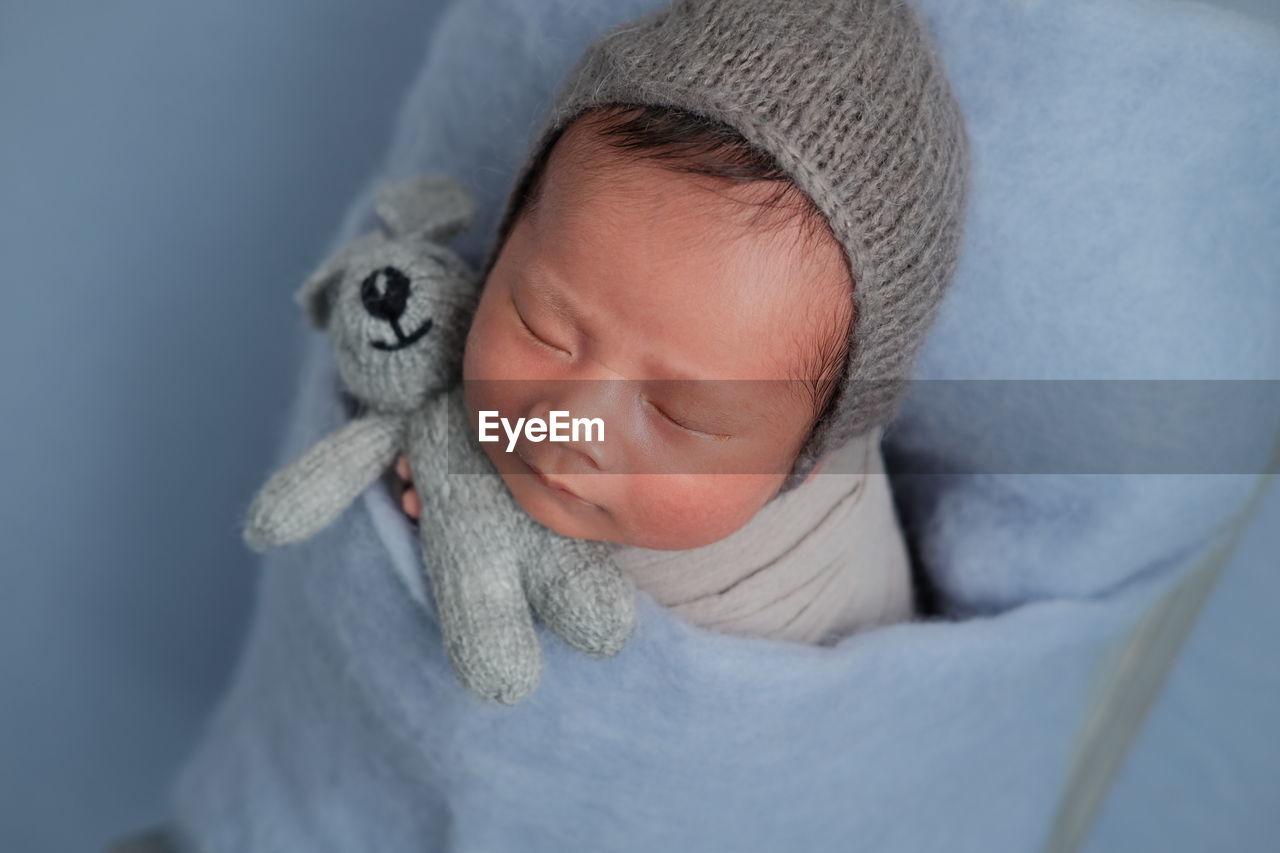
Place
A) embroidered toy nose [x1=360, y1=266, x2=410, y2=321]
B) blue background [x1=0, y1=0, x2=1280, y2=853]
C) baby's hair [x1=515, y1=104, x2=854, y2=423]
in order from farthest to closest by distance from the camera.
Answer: blue background [x1=0, y1=0, x2=1280, y2=853], embroidered toy nose [x1=360, y1=266, x2=410, y2=321], baby's hair [x1=515, y1=104, x2=854, y2=423]

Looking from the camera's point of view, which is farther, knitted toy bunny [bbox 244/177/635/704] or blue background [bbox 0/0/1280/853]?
blue background [bbox 0/0/1280/853]

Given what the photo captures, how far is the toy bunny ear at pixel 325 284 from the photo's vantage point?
74 centimetres

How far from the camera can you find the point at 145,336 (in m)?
1.25

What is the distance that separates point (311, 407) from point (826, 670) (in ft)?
1.30

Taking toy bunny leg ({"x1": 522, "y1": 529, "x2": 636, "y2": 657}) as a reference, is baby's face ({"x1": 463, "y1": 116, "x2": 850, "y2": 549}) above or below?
above

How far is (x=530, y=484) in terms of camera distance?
2.14 ft

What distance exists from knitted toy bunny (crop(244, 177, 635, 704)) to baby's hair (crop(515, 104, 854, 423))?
15 cm

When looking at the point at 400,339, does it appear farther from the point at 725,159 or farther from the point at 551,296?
the point at 725,159

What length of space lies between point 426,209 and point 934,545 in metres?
0.44

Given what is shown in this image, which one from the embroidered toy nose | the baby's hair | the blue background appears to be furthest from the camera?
the blue background

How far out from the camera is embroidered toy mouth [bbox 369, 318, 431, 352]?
2.25 ft

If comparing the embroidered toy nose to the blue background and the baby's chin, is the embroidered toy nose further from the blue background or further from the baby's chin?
the blue background

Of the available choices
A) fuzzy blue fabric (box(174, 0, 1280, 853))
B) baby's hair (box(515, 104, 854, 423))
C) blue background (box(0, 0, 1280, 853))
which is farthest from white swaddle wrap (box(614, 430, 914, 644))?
blue background (box(0, 0, 1280, 853))
